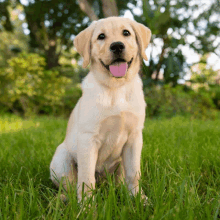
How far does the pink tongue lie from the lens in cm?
191

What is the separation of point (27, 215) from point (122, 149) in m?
0.92

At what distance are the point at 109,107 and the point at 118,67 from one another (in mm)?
352

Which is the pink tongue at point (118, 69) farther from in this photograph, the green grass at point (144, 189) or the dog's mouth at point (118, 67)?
the green grass at point (144, 189)

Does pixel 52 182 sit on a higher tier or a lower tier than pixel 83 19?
lower

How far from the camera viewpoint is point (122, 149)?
6.77 ft

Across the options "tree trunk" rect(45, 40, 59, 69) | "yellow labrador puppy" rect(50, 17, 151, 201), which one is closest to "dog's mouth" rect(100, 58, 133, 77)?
"yellow labrador puppy" rect(50, 17, 151, 201)

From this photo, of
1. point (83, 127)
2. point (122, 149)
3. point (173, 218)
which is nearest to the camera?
point (173, 218)

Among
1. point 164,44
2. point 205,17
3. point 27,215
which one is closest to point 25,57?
point 164,44

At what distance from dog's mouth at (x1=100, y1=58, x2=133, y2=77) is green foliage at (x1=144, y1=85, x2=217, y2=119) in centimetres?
544

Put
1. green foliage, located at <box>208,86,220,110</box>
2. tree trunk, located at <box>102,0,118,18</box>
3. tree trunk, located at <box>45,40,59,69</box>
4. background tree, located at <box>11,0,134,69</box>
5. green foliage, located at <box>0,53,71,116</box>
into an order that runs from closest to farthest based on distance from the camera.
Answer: tree trunk, located at <box>102,0,118,18</box>
green foliage, located at <box>0,53,71,116</box>
green foliage, located at <box>208,86,220,110</box>
background tree, located at <box>11,0,134,69</box>
tree trunk, located at <box>45,40,59,69</box>

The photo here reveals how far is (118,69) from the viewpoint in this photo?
1.93 meters

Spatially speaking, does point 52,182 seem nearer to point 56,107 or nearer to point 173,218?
point 173,218

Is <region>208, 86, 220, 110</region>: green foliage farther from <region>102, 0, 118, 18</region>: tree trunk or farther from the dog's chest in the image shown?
the dog's chest

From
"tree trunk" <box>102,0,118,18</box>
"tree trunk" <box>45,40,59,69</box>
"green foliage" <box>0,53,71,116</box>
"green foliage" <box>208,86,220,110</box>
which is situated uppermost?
"tree trunk" <box>102,0,118,18</box>
